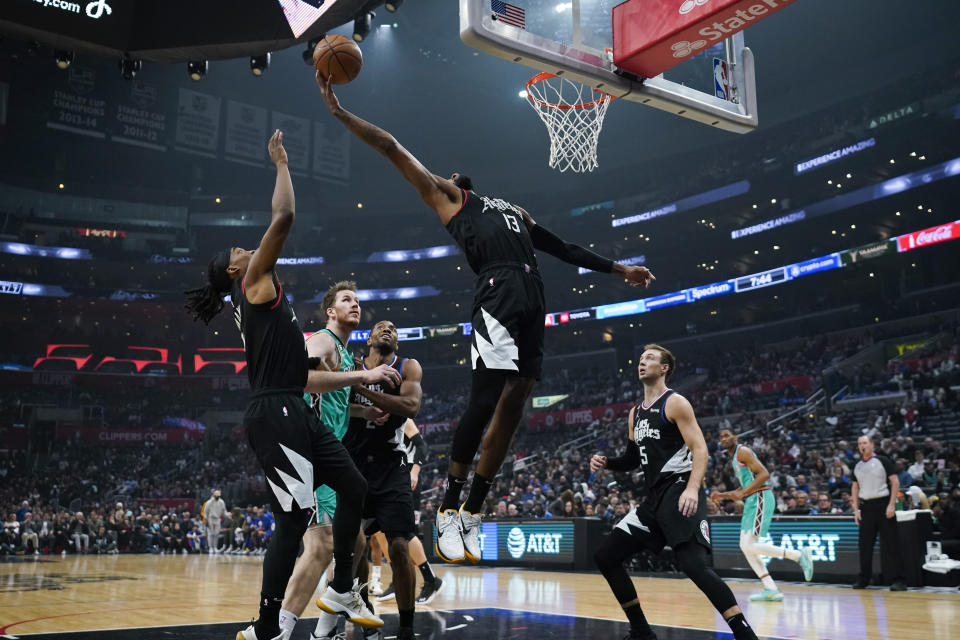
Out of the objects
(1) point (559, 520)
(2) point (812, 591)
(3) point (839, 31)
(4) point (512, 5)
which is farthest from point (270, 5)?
(3) point (839, 31)

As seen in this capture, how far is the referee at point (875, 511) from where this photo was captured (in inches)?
404

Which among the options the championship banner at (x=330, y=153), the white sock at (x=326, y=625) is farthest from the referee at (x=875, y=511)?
the championship banner at (x=330, y=153)

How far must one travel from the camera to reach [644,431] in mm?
5836

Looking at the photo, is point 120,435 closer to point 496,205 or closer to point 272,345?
point 272,345

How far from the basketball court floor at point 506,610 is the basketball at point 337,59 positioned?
4.08 metres

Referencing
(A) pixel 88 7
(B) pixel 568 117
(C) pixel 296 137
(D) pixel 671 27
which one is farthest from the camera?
(C) pixel 296 137

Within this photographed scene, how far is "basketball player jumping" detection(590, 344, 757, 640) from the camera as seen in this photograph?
530 cm

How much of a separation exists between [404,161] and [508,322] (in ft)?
3.40

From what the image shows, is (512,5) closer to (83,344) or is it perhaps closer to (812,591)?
(812,591)

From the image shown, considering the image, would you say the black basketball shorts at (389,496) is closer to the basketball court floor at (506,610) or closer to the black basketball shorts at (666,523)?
the basketball court floor at (506,610)

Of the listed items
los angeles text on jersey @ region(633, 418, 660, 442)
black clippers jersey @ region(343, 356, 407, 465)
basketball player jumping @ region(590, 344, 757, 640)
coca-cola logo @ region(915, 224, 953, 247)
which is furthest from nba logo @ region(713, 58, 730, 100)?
coca-cola logo @ region(915, 224, 953, 247)

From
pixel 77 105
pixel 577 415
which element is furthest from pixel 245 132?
pixel 577 415

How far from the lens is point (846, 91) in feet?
117

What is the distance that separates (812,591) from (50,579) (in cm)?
1133
